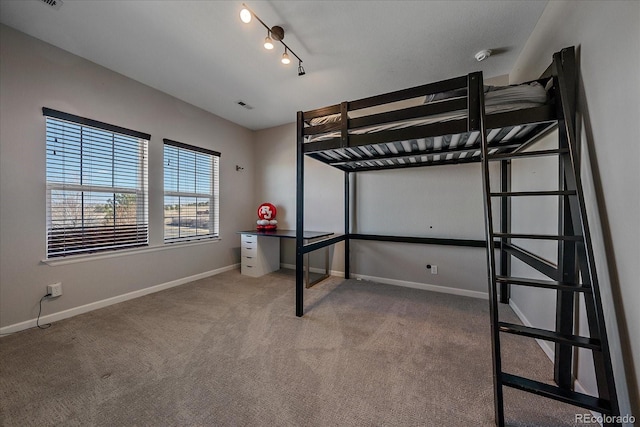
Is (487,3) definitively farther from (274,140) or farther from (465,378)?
(274,140)

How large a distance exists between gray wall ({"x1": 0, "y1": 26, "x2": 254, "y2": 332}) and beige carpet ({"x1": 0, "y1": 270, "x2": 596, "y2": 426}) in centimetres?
34

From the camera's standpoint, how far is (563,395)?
3.57ft

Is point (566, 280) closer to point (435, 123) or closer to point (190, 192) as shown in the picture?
point (435, 123)

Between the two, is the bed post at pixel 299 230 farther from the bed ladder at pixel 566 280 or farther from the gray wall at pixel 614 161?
the gray wall at pixel 614 161

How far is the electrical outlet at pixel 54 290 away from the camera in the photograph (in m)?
2.32

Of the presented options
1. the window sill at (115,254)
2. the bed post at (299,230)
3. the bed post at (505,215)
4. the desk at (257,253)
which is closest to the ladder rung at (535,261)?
the bed post at (505,215)

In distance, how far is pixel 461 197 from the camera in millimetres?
3100

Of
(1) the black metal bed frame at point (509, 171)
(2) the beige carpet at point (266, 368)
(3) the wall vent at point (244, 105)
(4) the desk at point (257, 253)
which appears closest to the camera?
(1) the black metal bed frame at point (509, 171)

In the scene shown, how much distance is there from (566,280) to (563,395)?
0.66 metres

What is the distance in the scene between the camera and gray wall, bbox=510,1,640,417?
1019mm

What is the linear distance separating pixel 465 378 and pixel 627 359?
80 cm

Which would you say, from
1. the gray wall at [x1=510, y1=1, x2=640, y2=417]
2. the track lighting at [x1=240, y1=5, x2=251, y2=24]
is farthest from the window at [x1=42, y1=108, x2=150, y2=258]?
the gray wall at [x1=510, y1=1, x2=640, y2=417]

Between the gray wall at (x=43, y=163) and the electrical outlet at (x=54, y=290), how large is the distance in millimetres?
46

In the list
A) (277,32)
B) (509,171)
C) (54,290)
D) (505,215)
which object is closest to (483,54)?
(509,171)
